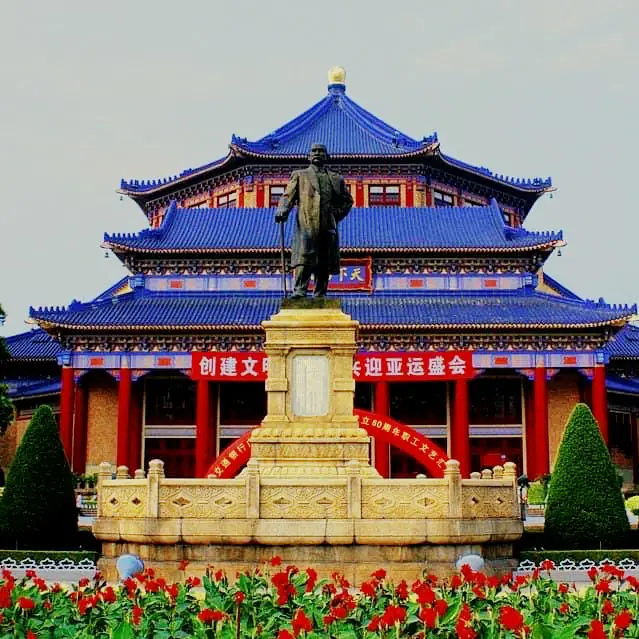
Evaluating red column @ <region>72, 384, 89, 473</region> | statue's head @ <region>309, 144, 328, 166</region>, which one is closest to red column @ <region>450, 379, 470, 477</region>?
red column @ <region>72, 384, 89, 473</region>

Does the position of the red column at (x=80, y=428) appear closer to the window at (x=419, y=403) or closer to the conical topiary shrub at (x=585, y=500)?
the window at (x=419, y=403)

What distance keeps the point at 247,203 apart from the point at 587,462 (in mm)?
34816

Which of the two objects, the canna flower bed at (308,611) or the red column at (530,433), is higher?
the red column at (530,433)

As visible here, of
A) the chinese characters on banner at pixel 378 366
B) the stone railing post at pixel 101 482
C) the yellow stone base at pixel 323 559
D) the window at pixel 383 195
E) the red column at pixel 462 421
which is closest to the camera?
the yellow stone base at pixel 323 559

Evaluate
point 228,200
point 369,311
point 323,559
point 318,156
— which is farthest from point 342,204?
point 228,200

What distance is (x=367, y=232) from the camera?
46.2 m

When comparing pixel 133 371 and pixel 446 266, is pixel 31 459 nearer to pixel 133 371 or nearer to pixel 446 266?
pixel 133 371

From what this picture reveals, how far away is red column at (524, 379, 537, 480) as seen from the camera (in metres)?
42.3

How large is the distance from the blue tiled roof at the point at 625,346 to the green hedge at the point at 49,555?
3628cm

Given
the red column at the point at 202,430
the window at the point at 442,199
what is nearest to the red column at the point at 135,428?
the red column at the point at 202,430

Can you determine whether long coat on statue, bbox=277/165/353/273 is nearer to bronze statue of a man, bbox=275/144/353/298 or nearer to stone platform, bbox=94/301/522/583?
bronze statue of a man, bbox=275/144/353/298

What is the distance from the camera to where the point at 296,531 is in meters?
14.7

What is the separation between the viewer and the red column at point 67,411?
42.0m

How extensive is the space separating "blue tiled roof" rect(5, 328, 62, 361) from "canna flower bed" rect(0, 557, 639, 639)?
42.7 meters
